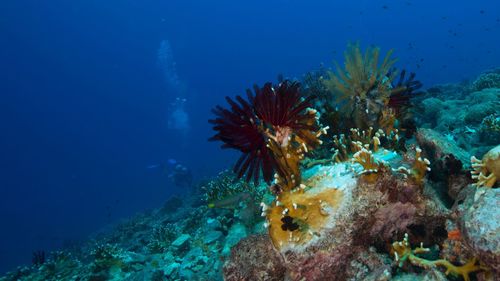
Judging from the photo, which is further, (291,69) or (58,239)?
(291,69)

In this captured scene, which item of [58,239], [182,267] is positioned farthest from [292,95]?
[58,239]

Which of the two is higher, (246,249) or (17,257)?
(17,257)

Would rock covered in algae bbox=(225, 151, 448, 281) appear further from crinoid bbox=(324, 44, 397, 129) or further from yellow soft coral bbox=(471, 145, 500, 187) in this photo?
crinoid bbox=(324, 44, 397, 129)

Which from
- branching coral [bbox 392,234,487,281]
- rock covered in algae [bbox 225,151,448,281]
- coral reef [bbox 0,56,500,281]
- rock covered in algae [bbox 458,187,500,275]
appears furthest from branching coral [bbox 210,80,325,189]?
Answer: rock covered in algae [bbox 458,187,500,275]

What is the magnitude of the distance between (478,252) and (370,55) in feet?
12.8

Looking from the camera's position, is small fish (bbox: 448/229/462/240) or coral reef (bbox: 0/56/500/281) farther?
small fish (bbox: 448/229/462/240)

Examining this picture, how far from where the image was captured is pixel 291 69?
194 m

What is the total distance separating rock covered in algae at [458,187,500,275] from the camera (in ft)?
8.71

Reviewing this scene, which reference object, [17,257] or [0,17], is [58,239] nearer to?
[17,257]

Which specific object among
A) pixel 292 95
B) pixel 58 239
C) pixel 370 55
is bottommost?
pixel 292 95

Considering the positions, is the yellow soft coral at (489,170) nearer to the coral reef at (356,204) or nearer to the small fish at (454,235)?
the coral reef at (356,204)

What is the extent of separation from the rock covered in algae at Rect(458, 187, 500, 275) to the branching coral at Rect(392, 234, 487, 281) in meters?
0.31

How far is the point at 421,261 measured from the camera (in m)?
3.43

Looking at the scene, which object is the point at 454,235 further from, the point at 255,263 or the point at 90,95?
the point at 90,95
